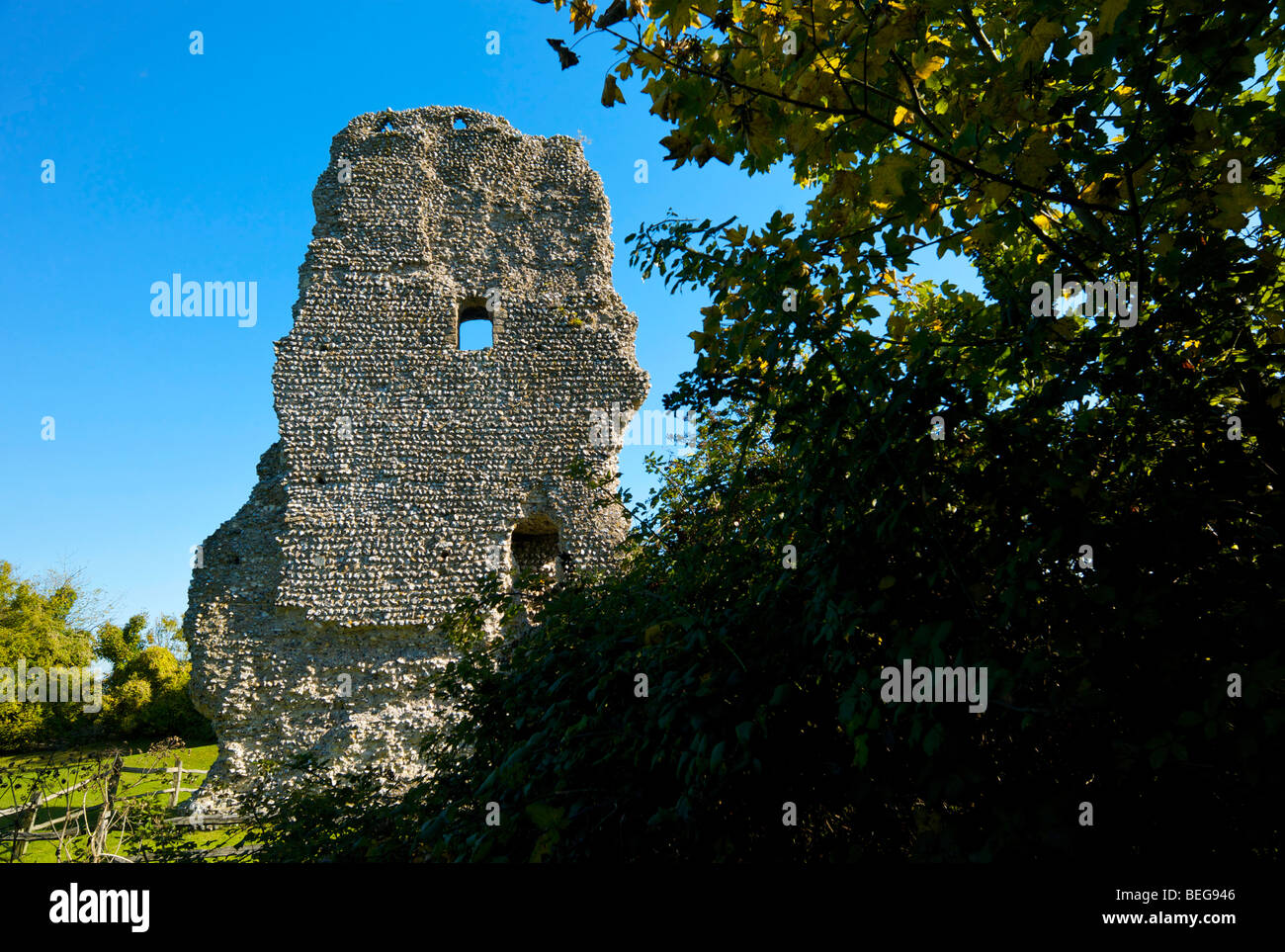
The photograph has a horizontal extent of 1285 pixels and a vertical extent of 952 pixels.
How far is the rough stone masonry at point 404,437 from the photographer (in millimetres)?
9750

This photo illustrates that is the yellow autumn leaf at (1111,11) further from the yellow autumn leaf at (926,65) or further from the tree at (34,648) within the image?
the tree at (34,648)

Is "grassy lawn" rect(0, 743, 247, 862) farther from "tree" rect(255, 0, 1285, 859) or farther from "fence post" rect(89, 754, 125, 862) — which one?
"tree" rect(255, 0, 1285, 859)

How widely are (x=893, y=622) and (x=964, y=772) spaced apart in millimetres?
401

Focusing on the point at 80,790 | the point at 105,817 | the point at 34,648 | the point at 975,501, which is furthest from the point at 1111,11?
the point at 34,648

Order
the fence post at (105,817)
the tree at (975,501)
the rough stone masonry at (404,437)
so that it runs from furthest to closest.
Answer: the rough stone masonry at (404,437), the fence post at (105,817), the tree at (975,501)

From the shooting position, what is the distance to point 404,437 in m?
10.5

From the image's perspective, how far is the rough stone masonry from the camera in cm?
975

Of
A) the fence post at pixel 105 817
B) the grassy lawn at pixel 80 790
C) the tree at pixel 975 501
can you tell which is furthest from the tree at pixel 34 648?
the tree at pixel 975 501

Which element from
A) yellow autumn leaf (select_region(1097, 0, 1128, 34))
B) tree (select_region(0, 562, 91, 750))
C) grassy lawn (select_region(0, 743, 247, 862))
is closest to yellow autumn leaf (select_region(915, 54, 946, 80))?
yellow autumn leaf (select_region(1097, 0, 1128, 34))

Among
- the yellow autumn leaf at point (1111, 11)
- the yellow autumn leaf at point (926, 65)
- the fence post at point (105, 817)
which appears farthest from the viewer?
the fence post at point (105, 817)

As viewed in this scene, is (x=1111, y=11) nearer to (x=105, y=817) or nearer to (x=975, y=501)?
(x=975, y=501)

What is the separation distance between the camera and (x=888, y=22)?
1.88 metres
